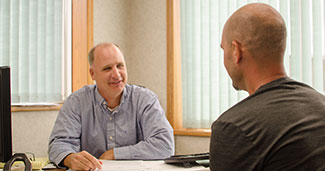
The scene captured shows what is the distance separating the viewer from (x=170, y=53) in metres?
3.46

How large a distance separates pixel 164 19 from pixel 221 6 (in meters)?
0.61

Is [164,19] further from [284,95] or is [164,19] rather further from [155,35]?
[284,95]

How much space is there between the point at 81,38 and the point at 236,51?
2192mm

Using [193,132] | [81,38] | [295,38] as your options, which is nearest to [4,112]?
[81,38]

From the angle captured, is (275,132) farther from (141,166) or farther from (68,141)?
(68,141)

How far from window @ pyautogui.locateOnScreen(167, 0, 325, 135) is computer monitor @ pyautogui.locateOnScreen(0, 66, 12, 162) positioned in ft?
7.31

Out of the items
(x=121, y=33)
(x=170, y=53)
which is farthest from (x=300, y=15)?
(x=121, y=33)

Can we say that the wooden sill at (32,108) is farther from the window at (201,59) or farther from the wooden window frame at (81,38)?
the window at (201,59)

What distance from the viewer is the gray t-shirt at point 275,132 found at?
0.86 meters

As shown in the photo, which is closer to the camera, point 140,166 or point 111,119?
point 140,166

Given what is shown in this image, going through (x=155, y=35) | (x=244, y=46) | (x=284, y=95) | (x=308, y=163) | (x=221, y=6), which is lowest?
(x=308, y=163)

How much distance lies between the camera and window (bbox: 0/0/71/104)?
2.46 m

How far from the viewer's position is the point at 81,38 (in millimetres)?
3023

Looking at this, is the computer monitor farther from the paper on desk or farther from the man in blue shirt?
the man in blue shirt
